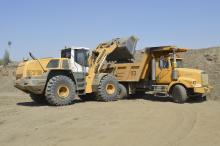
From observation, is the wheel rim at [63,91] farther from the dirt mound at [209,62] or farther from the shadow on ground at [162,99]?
the dirt mound at [209,62]

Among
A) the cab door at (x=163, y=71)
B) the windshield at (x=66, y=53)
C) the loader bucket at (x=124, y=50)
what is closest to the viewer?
the cab door at (x=163, y=71)

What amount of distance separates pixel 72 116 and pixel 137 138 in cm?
423

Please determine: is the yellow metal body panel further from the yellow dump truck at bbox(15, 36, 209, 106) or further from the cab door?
the cab door

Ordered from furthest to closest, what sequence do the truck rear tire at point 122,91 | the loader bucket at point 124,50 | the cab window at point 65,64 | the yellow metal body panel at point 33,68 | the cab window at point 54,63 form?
the truck rear tire at point 122,91
the loader bucket at point 124,50
the cab window at point 65,64
the cab window at point 54,63
the yellow metal body panel at point 33,68

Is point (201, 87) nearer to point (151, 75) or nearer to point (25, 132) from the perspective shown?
point (151, 75)

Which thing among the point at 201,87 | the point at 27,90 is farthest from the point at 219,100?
the point at 27,90

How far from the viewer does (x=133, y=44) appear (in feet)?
64.5

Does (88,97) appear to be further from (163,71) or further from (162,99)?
(163,71)

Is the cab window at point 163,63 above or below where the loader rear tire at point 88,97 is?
above

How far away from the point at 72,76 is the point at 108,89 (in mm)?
2044

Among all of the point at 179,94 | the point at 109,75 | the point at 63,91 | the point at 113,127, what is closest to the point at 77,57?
the point at 109,75

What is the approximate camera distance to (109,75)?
60.2 feet

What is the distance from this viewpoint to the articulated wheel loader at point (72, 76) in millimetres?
15945

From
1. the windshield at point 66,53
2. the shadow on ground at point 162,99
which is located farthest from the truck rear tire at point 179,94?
the windshield at point 66,53
